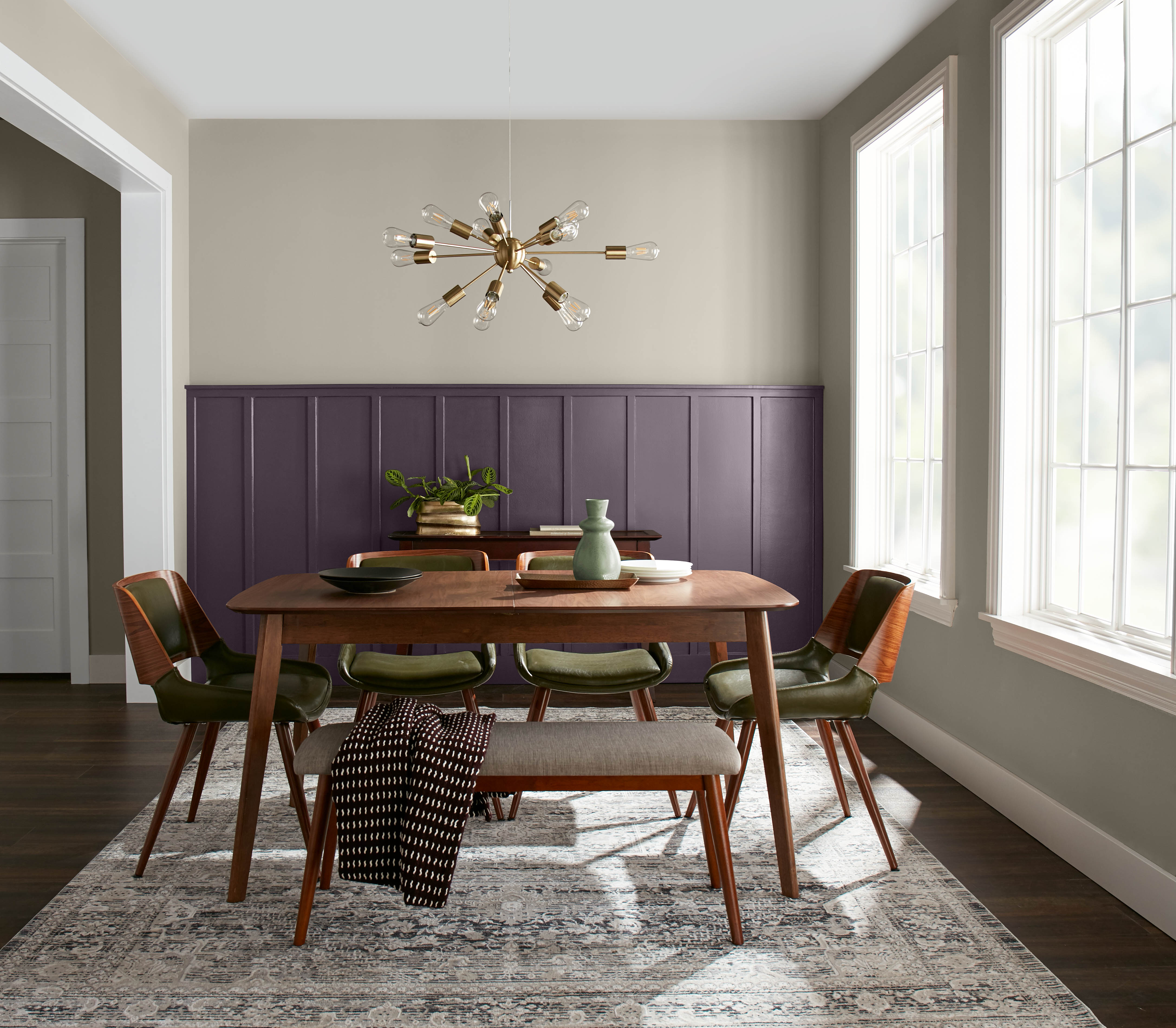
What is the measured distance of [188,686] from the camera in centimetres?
267

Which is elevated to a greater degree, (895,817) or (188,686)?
(188,686)

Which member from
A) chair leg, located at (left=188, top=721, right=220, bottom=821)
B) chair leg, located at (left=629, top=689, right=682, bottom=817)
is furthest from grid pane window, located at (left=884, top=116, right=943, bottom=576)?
chair leg, located at (left=188, top=721, right=220, bottom=821)

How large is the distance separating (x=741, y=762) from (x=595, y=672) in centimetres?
60

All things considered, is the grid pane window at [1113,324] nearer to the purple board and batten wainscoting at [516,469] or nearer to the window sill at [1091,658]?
the window sill at [1091,658]

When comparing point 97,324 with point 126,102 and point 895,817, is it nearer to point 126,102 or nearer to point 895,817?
point 126,102

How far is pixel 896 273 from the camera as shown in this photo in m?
4.35

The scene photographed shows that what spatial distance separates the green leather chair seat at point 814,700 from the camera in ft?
8.70

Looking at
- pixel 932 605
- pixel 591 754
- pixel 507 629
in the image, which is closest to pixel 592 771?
pixel 591 754

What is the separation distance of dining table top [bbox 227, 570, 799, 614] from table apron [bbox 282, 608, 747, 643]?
0.03 meters

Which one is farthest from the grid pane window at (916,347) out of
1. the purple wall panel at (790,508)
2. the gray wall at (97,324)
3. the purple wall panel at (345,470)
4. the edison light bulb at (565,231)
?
the gray wall at (97,324)

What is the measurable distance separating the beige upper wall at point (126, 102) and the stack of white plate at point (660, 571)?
288cm

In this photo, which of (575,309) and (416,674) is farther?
(416,674)

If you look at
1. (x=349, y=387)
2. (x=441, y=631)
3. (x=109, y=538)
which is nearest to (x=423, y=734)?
(x=441, y=631)

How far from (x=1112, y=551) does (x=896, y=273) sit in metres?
2.05
